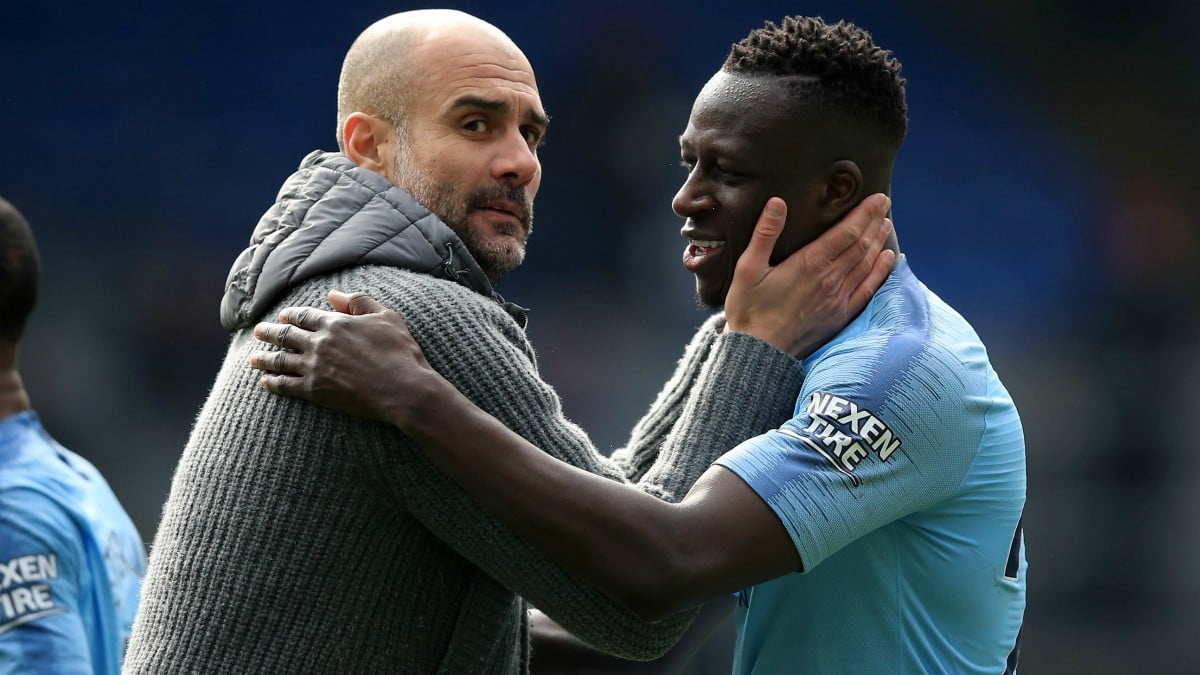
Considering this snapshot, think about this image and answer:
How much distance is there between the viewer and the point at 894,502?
229 centimetres

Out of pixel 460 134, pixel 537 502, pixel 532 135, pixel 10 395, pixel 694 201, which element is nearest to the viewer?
pixel 537 502

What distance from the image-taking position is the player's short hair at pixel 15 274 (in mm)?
3346

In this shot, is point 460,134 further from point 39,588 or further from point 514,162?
point 39,588

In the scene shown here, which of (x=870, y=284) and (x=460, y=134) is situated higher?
(x=460, y=134)

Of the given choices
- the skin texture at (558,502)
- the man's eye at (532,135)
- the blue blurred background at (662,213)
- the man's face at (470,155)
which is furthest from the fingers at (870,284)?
the blue blurred background at (662,213)

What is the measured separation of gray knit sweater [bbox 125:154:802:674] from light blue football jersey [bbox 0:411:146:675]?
2.55 feet

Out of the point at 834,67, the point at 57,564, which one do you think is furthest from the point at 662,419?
the point at 57,564

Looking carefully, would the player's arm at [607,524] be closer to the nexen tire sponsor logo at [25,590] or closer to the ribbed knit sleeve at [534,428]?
the ribbed knit sleeve at [534,428]

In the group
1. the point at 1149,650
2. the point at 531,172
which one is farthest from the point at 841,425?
the point at 1149,650

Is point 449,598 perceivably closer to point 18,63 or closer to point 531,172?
point 531,172

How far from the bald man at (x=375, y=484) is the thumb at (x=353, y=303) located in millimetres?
57

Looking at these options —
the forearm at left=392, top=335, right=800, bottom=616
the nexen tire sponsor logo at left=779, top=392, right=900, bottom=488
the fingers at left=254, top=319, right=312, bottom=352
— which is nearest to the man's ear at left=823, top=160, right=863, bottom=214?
the nexen tire sponsor logo at left=779, top=392, right=900, bottom=488

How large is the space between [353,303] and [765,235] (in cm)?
80

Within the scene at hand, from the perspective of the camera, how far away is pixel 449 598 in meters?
2.35
